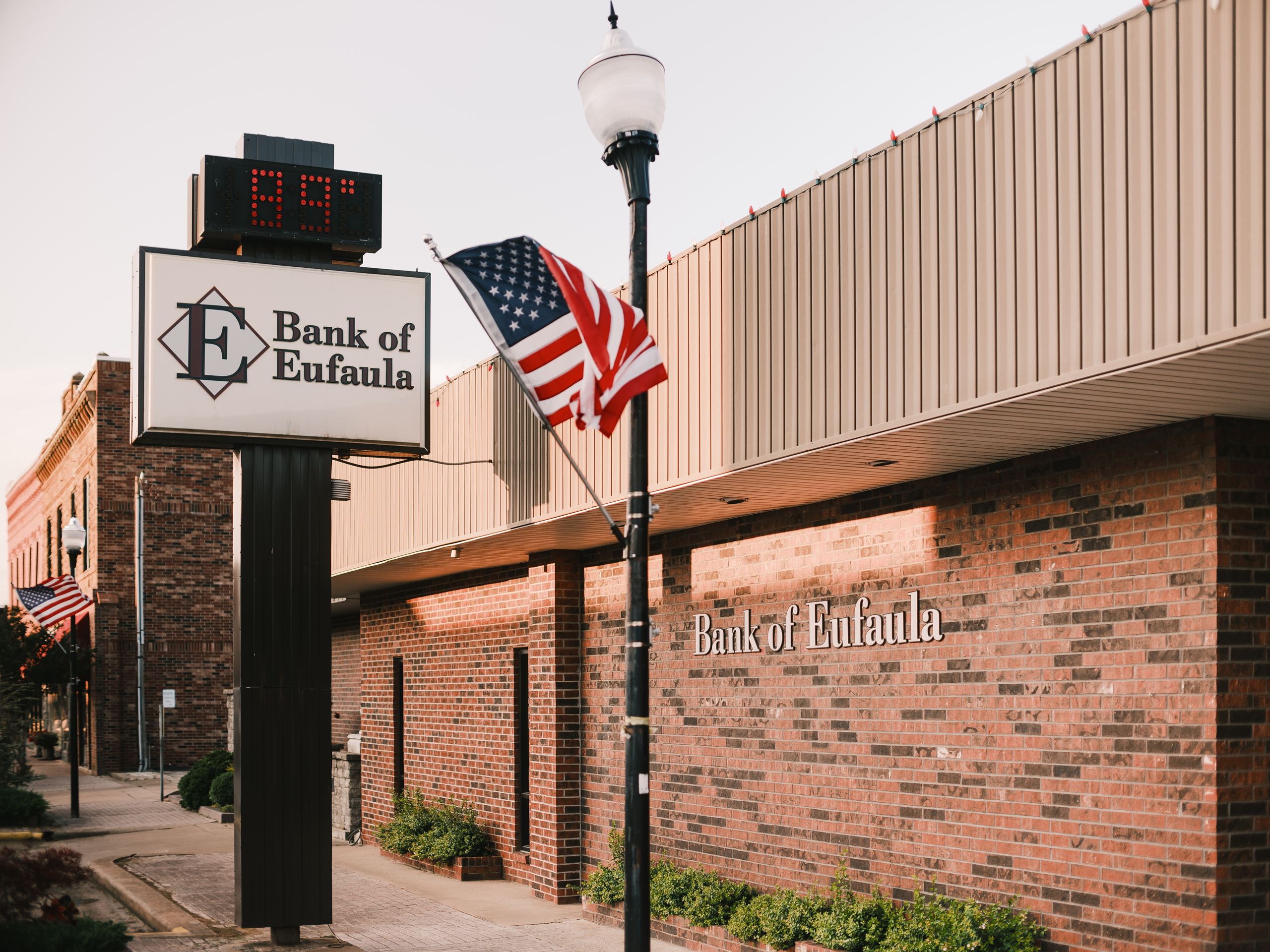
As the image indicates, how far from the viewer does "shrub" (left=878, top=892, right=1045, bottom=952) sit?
8.02 meters

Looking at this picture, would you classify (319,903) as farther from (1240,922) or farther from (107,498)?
(107,498)

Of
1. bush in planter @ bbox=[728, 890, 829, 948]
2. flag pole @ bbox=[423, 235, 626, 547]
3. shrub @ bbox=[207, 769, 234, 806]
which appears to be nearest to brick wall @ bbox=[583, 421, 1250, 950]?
bush in planter @ bbox=[728, 890, 829, 948]

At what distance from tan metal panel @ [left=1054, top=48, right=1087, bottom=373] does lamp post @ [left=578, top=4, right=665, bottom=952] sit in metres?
2.17

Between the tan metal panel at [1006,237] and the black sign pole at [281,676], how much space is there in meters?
6.65

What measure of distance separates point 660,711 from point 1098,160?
292 inches

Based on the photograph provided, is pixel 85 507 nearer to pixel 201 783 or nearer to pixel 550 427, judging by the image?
pixel 201 783

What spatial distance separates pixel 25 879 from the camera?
30.1 ft

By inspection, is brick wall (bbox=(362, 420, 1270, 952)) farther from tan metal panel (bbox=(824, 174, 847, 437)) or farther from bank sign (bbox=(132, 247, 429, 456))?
bank sign (bbox=(132, 247, 429, 456))

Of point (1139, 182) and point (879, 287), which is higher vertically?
point (1139, 182)

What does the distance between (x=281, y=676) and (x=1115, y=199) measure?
804 cm

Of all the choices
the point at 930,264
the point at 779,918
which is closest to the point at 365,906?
the point at 779,918

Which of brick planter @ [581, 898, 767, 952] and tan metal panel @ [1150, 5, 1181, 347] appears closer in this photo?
tan metal panel @ [1150, 5, 1181, 347]

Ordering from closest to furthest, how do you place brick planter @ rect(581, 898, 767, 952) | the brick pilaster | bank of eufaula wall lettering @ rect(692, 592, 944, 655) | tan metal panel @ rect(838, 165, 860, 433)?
1. tan metal panel @ rect(838, 165, 860, 433)
2. bank of eufaula wall lettering @ rect(692, 592, 944, 655)
3. brick planter @ rect(581, 898, 767, 952)
4. the brick pilaster

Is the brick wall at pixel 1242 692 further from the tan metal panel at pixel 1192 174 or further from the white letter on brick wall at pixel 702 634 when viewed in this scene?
the white letter on brick wall at pixel 702 634
